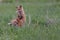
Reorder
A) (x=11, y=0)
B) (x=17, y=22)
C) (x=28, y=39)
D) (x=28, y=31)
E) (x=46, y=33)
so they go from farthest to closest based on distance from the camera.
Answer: (x=11, y=0), (x=17, y=22), (x=28, y=31), (x=46, y=33), (x=28, y=39)

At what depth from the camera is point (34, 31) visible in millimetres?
7266

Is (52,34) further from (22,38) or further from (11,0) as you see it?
(11,0)

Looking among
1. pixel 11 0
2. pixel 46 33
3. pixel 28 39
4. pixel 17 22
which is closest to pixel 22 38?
pixel 28 39

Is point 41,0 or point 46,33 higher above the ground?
point 46,33

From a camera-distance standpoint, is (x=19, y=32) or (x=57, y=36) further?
(x=19, y=32)

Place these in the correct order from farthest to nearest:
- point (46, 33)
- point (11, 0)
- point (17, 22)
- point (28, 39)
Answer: point (11, 0)
point (17, 22)
point (46, 33)
point (28, 39)

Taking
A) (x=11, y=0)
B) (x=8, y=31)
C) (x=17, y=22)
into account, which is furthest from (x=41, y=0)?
(x=8, y=31)

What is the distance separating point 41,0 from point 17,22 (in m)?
16.1

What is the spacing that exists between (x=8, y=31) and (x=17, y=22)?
1.61 meters

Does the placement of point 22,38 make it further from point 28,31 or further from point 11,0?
point 11,0

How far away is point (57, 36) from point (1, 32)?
5.62 feet

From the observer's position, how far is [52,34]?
6809 millimetres

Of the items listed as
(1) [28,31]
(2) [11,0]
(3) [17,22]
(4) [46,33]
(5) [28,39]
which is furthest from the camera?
(2) [11,0]

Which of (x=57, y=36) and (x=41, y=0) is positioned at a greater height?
(x=57, y=36)
